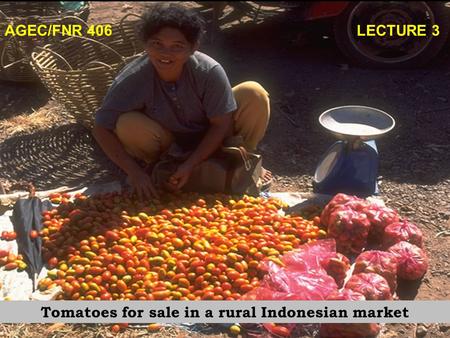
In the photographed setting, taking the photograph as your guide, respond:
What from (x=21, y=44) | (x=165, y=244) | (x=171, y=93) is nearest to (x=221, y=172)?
(x=171, y=93)

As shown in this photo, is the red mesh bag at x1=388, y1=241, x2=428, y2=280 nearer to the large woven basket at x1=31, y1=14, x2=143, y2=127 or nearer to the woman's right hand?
the woman's right hand

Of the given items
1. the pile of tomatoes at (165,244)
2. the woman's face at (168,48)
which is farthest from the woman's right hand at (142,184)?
the woman's face at (168,48)

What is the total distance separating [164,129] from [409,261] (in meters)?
1.53

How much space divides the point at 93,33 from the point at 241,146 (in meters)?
2.06

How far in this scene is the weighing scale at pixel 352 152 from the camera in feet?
10.9

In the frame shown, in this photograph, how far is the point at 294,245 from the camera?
9.60ft

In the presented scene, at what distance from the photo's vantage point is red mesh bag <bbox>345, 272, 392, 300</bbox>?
8.30 feet

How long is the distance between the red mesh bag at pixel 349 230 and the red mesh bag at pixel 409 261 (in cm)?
17

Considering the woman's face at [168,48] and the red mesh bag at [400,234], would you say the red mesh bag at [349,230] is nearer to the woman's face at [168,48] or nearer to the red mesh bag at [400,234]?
the red mesh bag at [400,234]

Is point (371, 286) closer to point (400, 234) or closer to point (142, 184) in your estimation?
point (400, 234)

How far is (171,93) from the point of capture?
3.21 metres

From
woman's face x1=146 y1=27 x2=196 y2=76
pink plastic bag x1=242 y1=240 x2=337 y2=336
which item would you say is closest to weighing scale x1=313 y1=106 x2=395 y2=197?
pink plastic bag x1=242 y1=240 x2=337 y2=336

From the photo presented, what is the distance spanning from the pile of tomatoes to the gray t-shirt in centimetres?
50

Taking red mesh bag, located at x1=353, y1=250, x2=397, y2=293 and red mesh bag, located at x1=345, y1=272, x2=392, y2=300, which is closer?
red mesh bag, located at x1=345, y1=272, x2=392, y2=300
